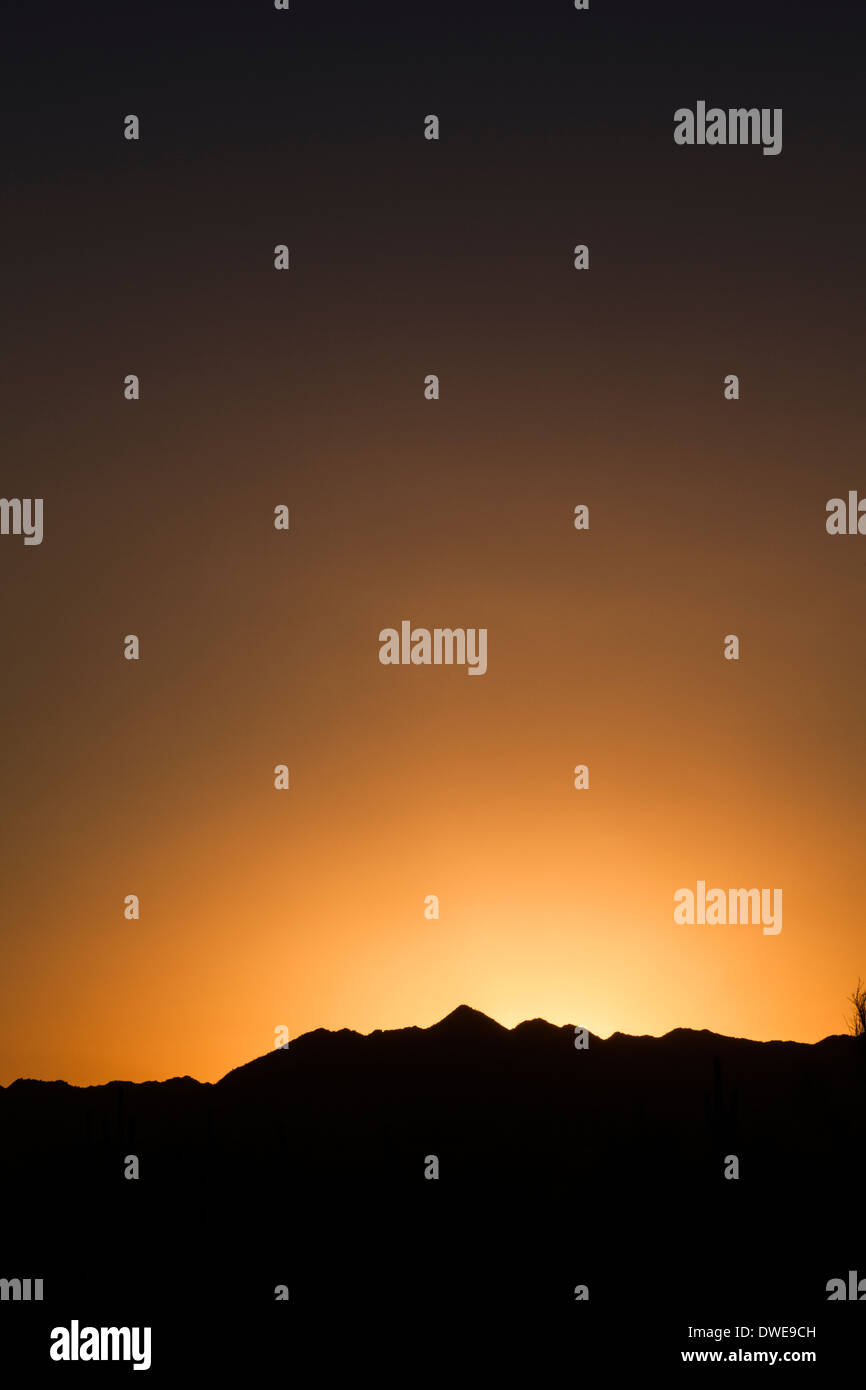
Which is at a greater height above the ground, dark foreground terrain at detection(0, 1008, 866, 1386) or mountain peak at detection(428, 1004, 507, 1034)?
mountain peak at detection(428, 1004, 507, 1034)

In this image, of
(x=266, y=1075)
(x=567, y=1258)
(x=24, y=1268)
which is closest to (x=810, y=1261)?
(x=567, y=1258)

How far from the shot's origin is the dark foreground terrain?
57219 mm

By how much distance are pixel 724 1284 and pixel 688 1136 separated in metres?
39.5

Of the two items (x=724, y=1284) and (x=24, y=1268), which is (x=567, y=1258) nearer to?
(x=724, y=1284)

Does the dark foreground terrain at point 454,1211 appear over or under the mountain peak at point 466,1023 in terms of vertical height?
under

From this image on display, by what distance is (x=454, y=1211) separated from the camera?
78.6 m

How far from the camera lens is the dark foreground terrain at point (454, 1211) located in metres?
57.2

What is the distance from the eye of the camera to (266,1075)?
124 metres

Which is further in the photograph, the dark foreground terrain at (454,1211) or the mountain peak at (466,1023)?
the mountain peak at (466,1023)

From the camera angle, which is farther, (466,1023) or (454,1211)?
(466,1023)

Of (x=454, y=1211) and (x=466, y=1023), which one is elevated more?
(x=466, y=1023)
